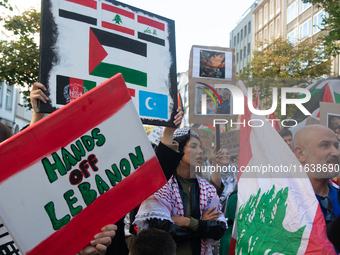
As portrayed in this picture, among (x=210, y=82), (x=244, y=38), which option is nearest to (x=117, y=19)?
(x=210, y=82)

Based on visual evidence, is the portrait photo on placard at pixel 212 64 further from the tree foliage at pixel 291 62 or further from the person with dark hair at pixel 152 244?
the tree foliage at pixel 291 62

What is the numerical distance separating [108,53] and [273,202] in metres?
1.44

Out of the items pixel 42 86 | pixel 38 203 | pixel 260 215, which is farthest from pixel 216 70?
pixel 38 203

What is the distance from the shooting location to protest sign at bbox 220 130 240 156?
2.77 metres

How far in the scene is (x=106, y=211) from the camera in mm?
1535

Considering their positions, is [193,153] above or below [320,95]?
below

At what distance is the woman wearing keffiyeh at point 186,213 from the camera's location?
96.4 inches

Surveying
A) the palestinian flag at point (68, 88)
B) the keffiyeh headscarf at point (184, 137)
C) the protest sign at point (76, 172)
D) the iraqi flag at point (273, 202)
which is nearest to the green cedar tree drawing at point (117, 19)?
the palestinian flag at point (68, 88)

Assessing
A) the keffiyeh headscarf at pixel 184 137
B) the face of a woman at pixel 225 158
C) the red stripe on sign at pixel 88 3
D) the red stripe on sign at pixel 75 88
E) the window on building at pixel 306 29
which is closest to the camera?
the red stripe on sign at pixel 75 88

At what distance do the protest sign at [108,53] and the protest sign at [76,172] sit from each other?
0.51 m

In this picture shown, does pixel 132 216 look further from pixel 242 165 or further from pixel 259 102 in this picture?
pixel 259 102

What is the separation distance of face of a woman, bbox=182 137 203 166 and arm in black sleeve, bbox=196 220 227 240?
20.1 inches

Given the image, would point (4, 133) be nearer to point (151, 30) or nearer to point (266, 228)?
point (151, 30)

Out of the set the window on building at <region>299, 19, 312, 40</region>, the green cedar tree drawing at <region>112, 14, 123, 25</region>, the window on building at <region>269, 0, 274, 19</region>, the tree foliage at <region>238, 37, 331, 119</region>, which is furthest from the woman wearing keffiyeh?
the window on building at <region>269, 0, 274, 19</region>
